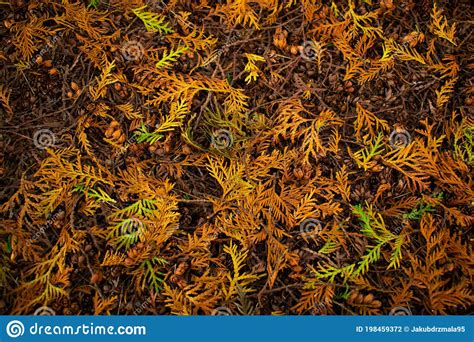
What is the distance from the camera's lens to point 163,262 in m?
2.11

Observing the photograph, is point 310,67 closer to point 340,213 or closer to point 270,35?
point 270,35

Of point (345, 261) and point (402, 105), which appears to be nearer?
point (345, 261)

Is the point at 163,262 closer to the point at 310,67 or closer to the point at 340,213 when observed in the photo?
the point at 340,213

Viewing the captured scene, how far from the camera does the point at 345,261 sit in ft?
6.96

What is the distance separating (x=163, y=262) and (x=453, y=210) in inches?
48.9

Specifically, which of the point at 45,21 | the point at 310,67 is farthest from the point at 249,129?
the point at 45,21

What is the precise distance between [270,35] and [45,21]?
3.42 ft

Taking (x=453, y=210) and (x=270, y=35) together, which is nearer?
(x=453, y=210)

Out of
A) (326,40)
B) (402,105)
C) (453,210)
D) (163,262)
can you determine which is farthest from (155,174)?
(453,210)

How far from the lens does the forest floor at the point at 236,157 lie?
82.4 inches

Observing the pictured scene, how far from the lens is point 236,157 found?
2191 mm

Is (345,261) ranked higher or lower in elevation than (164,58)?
lower

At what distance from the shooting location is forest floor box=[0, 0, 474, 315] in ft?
6.86

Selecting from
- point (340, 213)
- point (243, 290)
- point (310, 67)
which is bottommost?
point (243, 290)
